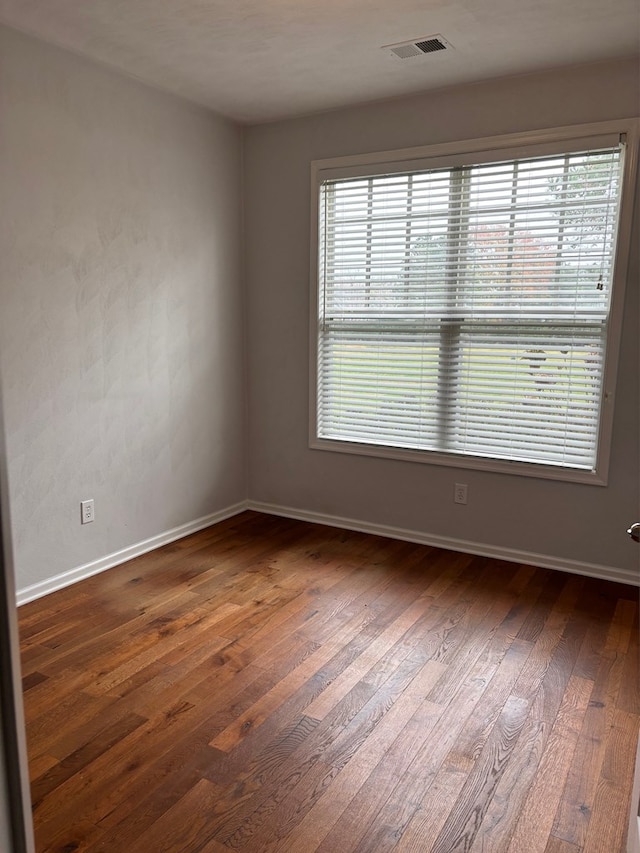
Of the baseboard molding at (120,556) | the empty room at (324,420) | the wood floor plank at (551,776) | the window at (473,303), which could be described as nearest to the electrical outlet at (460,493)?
the empty room at (324,420)

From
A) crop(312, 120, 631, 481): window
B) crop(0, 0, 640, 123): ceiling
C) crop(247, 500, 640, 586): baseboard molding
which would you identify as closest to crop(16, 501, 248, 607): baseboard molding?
crop(247, 500, 640, 586): baseboard molding

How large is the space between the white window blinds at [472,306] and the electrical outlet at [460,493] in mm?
201

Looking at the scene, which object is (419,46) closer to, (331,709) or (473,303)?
(473,303)

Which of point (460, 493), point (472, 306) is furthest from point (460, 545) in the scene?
point (472, 306)

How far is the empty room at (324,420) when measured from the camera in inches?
77.9

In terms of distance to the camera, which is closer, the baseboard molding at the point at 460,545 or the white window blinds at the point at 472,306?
the white window blinds at the point at 472,306

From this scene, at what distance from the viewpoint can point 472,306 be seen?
358cm

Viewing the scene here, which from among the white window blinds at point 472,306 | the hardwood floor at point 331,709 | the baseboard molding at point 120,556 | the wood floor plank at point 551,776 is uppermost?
the white window blinds at point 472,306

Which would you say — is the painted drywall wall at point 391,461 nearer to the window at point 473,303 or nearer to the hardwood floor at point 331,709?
the window at point 473,303

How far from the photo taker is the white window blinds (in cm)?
328

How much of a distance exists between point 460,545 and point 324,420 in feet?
3.84

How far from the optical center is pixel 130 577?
132 inches

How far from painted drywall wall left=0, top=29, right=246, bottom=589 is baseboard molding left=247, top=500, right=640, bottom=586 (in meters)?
0.54

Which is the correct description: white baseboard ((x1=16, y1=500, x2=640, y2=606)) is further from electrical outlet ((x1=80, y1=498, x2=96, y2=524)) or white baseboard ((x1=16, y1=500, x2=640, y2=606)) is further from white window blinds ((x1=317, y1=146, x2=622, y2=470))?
white window blinds ((x1=317, y1=146, x2=622, y2=470))
